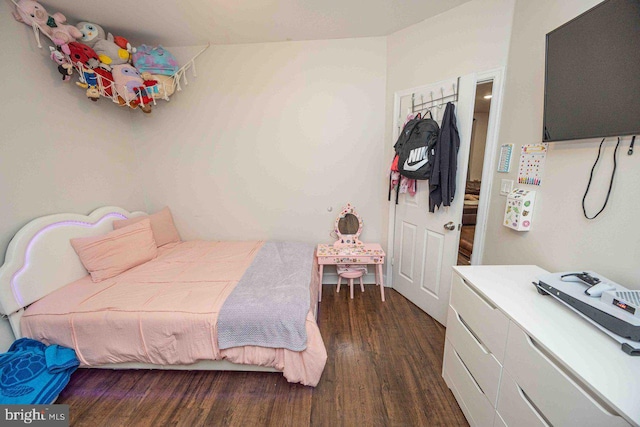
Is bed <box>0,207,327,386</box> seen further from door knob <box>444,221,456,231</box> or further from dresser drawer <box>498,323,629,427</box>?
door knob <box>444,221,456,231</box>

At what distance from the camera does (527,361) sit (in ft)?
2.89

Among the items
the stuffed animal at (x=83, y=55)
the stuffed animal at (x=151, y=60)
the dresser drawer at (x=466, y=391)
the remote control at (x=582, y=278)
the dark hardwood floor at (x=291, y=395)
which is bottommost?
the dark hardwood floor at (x=291, y=395)

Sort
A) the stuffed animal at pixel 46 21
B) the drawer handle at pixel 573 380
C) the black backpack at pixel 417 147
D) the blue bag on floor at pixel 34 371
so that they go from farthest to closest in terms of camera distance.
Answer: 1. the black backpack at pixel 417 147
2. the stuffed animal at pixel 46 21
3. the blue bag on floor at pixel 34 371
4. the drawer handle at pixel 573 380

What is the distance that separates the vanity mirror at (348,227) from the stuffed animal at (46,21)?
8.36ft

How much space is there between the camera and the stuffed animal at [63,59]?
1633mm

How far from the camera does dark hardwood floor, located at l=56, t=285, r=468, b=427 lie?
129 centimetres

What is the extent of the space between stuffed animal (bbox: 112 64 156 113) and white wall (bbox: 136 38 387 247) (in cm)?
32

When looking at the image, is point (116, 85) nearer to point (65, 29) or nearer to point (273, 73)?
point (65, 29)


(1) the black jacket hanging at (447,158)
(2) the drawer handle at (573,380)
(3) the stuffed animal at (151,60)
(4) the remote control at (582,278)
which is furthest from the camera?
(3) the stuffed animal at (151,60)

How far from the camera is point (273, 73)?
90.8 inches

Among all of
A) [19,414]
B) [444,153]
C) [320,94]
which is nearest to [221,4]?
[320,94]

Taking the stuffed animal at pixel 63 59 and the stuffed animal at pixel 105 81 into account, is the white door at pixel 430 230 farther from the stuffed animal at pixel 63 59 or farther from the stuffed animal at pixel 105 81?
the stuffed animal at pixel 63 59

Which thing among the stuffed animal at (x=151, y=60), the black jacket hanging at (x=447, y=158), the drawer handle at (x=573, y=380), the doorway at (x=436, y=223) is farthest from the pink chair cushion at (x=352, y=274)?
the stuffed animal at (x=151, y=60)

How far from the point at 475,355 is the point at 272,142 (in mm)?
2329
